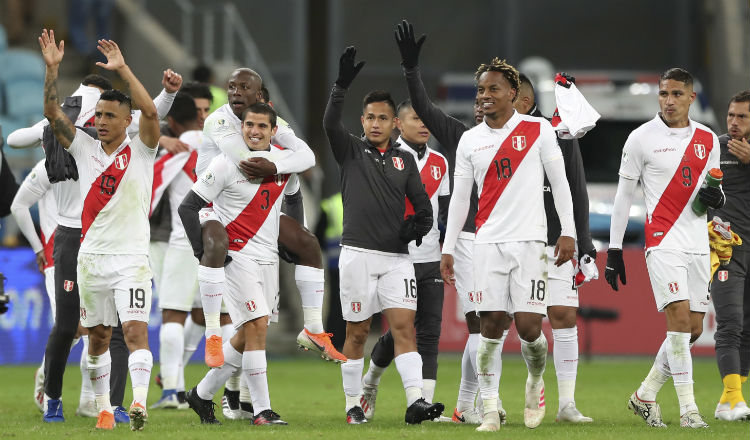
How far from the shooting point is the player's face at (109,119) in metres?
10.1

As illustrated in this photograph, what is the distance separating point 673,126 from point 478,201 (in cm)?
154

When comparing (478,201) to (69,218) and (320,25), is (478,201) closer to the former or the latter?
(69,218)

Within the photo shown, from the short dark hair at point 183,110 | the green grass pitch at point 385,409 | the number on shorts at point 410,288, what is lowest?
the green grass pitch at point 385,409

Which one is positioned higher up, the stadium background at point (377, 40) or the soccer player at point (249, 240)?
the stadium background at point (377, 40)

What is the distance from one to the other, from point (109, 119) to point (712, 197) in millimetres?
4320

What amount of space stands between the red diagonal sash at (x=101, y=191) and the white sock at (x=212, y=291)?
0.84 meters

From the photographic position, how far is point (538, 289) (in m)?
9.82

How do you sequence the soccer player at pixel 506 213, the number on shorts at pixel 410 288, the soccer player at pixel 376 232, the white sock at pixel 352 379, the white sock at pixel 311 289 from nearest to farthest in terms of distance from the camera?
the soccer player at pixel 506 213, the soccer player at pixel 376 232, the number on shorts at pixel 410 288, the white sock at pixel 352 379, the white sock at pixel 311 289

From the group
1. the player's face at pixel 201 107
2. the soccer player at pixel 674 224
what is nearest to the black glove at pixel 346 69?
the soccer player at pixel 674 224

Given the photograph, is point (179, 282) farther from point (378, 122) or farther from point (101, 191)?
point (378, 122)

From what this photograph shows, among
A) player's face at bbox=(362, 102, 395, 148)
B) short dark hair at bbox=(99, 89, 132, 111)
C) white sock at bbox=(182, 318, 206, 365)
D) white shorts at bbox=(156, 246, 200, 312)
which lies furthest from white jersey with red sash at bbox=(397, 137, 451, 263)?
white sock at bbox=(182, 318, 206, 365)

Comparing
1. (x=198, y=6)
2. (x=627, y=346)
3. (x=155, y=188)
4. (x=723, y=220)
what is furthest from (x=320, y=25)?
(x=723, y=220)

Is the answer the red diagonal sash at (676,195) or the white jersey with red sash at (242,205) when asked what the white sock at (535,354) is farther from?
the white jersey with red sash at (242,205)

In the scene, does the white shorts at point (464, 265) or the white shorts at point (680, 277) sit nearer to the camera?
the white shorts at point (680, 277)
